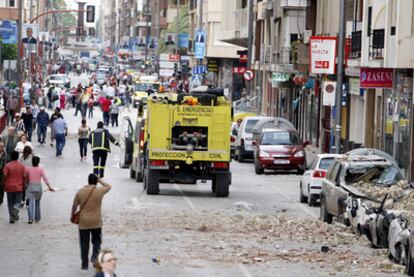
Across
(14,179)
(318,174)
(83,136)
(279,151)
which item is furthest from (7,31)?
(14,179)

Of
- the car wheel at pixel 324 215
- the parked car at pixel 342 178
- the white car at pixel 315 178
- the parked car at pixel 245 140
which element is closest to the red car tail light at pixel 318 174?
the white car at pixel 315 178

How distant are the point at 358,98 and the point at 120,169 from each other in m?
13.4

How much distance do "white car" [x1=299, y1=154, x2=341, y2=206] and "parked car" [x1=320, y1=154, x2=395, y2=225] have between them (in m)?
4.70

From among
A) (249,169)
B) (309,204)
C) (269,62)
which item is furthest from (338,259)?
(269,62)

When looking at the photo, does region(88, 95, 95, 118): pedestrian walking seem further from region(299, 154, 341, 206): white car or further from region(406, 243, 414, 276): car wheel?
region(406, 243, 414, 276): car wheel

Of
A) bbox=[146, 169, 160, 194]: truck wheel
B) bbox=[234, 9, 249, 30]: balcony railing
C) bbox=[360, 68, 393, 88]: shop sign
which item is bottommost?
bbox=[146, 169, 160, 194]: truck wheel

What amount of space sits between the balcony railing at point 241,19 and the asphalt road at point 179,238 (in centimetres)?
5252

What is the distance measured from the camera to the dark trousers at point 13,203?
27031mm

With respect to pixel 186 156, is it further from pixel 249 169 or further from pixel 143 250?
pixel 249 169

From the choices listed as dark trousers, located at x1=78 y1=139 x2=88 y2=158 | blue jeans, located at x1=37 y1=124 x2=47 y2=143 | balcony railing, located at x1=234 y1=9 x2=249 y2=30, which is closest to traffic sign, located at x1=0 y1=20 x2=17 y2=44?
balcony railing, located at x1=234 y1=9 x2=249 y2=30

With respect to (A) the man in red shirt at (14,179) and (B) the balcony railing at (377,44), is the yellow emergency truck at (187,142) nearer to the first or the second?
(A) the man in red shirt at (14,179)

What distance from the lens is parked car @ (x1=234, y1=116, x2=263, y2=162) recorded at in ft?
176

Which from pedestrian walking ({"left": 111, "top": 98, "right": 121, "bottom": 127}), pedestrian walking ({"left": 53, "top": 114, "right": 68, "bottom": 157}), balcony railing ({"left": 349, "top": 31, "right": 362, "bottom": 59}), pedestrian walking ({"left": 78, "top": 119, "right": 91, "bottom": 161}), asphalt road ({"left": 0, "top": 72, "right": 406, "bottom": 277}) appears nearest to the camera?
asphalt road ({"left": 0, "top": 72, "right": 406, "bottom": 277})

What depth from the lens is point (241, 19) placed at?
307ft
